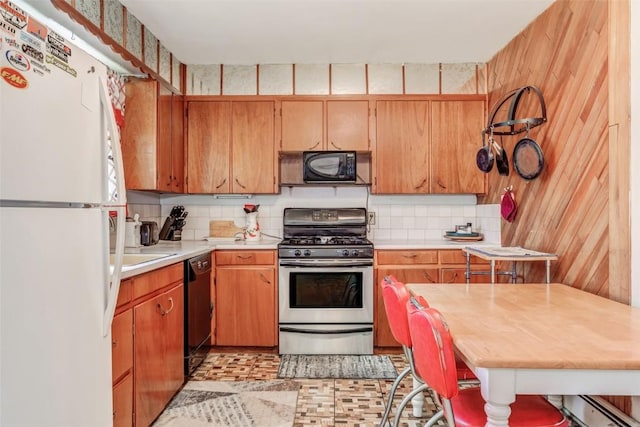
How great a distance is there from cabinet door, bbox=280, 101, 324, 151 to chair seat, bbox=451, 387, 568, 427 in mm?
2488

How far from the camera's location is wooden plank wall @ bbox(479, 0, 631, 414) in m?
1.92

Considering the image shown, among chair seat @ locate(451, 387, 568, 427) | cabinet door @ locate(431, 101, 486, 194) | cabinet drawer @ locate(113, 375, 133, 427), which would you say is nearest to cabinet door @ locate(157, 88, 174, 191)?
cabinet drawer @ locate(113, 375, 133, 427)

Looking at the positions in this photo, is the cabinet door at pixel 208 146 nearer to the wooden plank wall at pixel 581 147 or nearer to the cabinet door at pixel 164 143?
the cabinet door at pixel 164 143

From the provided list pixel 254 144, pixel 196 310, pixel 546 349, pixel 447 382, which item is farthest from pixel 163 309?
pixel 546 349

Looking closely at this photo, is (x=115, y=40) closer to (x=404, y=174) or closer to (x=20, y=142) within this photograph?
(x=20, y=142)

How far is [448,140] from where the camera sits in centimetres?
353

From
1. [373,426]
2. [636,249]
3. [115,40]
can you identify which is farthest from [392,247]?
[115,40]

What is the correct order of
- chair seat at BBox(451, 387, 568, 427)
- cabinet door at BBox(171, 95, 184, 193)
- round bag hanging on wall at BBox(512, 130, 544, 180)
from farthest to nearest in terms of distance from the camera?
cabinet door at BBox(171, 95, 184, 193)
round bag hanging on wall at BBox(512, 130, 544, 180)
chair seat at BBox(451, 387, 568, 427)

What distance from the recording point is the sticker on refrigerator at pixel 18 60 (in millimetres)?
976

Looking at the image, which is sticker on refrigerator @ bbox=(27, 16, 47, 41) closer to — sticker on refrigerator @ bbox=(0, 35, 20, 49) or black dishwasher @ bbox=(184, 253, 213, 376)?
sticker on refrigerator @ bbox=(0, 35, 20, 49)

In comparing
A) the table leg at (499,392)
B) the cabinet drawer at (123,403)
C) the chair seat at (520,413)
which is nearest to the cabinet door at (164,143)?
the cabinet drawer at (123,403)

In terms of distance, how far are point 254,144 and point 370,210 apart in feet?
4.05

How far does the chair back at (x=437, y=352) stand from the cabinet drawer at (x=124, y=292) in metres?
1.26

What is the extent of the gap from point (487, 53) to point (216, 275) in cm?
291
